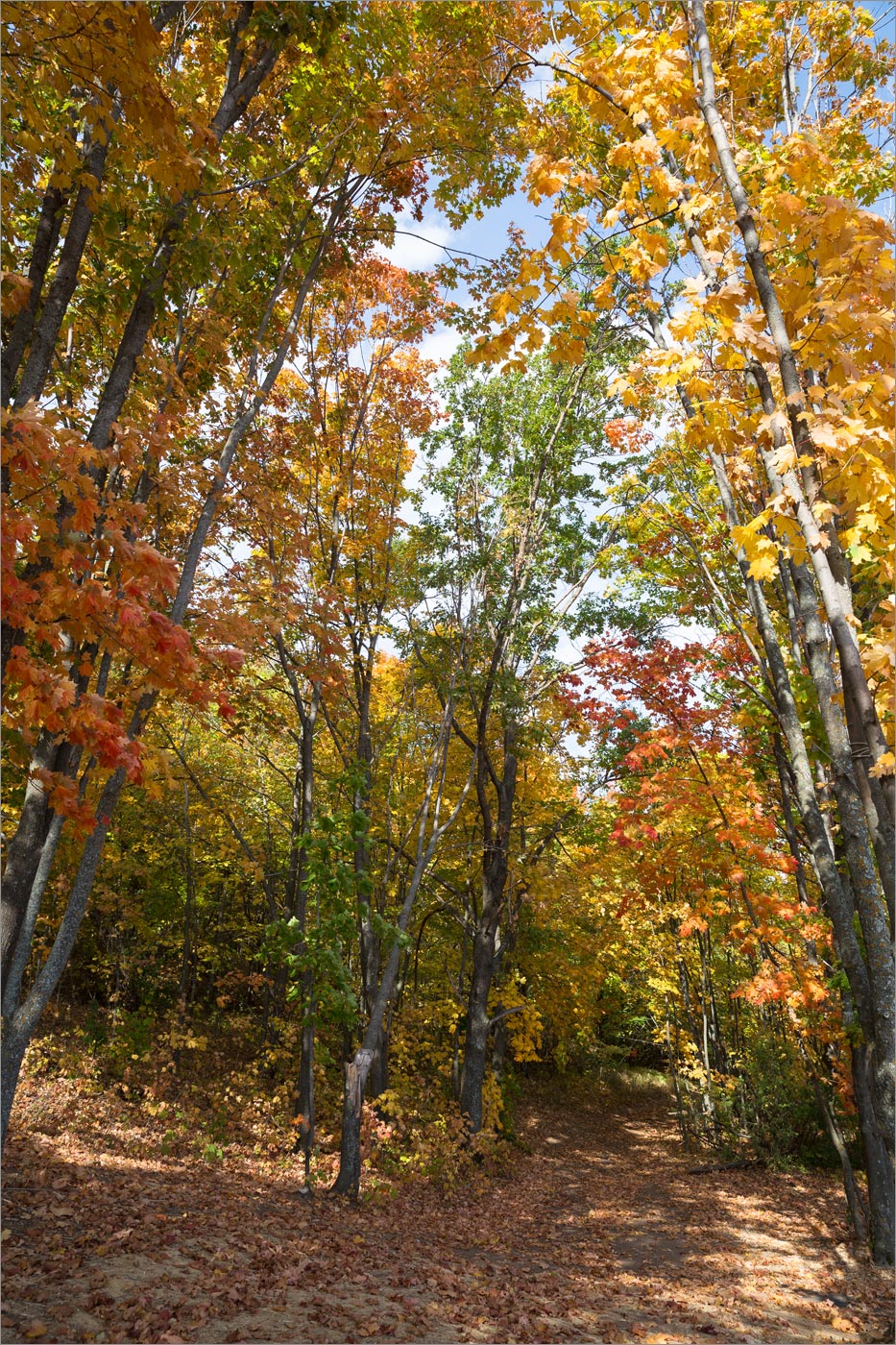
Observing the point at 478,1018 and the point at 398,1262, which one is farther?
the point at 478,1018

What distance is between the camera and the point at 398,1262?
5.86 meters

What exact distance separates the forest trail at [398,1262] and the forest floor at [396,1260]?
0.8 inches

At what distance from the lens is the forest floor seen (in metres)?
4.06

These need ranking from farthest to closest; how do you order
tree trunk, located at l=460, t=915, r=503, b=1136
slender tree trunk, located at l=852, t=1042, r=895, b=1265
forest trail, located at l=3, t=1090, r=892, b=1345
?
tree trunk, located at l=460, t=915, r=503, b=1136 < slender tree trunk, located at l=852, t=1042, r=895, b=1265 < forest trail, located at l=3, t=1090, r=892, b=1345

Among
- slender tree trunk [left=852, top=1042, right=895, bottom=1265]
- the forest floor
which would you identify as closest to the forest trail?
the forest floor

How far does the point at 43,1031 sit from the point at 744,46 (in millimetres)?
15479

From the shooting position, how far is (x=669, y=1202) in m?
9.91

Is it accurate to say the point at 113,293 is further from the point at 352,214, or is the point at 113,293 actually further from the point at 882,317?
the point at 882,317

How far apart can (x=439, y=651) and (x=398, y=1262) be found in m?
7.07

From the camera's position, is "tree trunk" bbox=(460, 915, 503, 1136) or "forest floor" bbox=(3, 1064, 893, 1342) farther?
"tree trunk" bbox=(460, 915, 503, 1136)

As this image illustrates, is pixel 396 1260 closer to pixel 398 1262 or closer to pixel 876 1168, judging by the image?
pixel 398 1262

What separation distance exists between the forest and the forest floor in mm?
58

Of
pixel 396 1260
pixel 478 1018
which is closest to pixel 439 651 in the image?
pixel 478 1018

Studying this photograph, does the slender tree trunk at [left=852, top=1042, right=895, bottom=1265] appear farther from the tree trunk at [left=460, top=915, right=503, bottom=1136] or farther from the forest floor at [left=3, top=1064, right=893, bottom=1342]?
the tree trunk at [left=460, top=915, right=503, bottom=1136]
